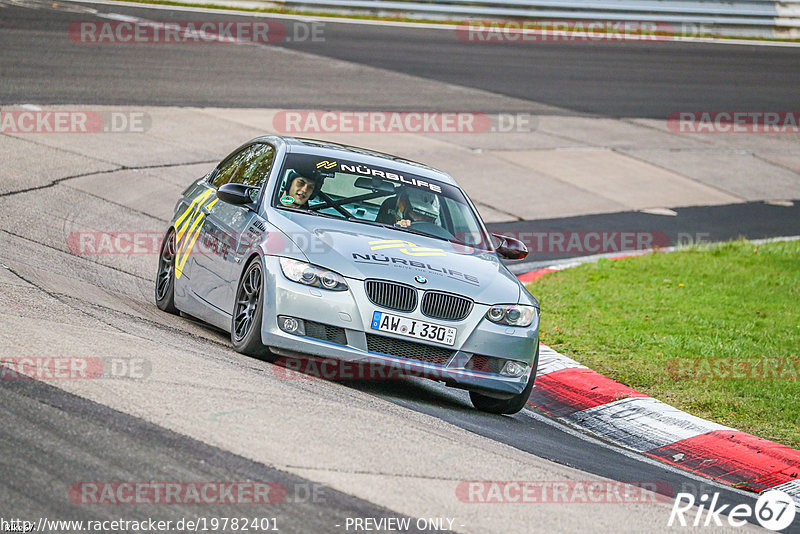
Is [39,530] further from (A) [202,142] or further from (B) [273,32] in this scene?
(B) [273,32]

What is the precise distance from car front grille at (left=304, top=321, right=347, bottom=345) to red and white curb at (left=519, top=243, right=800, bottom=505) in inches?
78.7

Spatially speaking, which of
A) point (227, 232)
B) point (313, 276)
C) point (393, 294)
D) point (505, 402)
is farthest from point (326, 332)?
point (227, 232)

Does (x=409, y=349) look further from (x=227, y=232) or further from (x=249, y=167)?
(x=249, y=167)

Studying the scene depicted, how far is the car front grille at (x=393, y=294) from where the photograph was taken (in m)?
7.43

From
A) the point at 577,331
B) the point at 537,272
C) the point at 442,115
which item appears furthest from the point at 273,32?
the point at 577,331

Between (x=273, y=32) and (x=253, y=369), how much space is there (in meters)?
20.9

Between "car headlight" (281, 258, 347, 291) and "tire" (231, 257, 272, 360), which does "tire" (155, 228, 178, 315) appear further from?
"car headlight" (281, 258, 347, 291)

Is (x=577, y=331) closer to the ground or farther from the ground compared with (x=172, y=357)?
closer to the ground

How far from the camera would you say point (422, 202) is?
29.1 feet

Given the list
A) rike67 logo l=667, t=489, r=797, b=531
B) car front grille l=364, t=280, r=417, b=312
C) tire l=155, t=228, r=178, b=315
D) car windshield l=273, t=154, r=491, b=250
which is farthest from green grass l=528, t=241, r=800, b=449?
tire l=155, t=228, r=178, b=315

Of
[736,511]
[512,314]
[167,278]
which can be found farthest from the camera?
[167,278]

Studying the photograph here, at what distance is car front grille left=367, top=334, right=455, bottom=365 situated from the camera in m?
7.40

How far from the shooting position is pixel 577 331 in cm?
1073

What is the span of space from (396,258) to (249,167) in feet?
7.02
